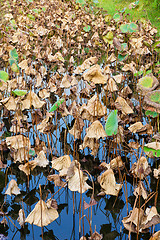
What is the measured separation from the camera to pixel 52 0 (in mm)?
6074

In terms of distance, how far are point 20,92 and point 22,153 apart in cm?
45

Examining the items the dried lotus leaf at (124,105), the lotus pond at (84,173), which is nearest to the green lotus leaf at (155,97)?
the lotus pond at (84,173)

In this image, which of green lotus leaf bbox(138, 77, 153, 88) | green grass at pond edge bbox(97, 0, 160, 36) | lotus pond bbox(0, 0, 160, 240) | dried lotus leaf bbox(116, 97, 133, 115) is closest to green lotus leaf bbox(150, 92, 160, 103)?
lotus pond bbox(0, 0, 160, 240)

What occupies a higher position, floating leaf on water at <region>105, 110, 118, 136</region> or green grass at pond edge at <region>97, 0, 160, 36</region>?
green grass at pond edge at <region>97, 0, 160, 36</region>

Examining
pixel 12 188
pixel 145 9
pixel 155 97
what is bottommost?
pixel 12 188

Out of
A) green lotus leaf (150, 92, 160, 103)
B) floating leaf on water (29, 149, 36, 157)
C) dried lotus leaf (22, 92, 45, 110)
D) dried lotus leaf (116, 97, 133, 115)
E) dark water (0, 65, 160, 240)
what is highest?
green lotus leaf (150, 92, 160, 103)

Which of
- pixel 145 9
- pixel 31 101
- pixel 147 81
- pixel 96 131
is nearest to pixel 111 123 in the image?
pixel 96 131

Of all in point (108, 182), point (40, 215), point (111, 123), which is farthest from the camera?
point (108, 182)

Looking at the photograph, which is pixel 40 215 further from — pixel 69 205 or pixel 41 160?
pixel 41 160

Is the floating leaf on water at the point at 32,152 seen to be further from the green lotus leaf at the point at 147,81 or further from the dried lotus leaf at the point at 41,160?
the green lotus leaf at the point at 147,81

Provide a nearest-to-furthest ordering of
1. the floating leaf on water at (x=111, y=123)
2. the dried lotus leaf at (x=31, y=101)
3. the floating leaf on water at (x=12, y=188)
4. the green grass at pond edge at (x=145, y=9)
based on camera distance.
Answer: the floating leaf on water at (x=111, y=123)
the floating leaf on water at (x=12, y=188)
the dried lotus leaf at (x=31, y=101)
the green grass at pond edge at (x=145, y=9)

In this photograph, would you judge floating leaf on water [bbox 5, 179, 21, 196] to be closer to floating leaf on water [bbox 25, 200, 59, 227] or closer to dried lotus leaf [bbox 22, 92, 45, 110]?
floating leaf on water [bbox 25, 200, 59, 227]

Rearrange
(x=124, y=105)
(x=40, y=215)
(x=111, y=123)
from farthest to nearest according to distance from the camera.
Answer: (x=124, y=105)
(x=111, y=123)
(x=40, y=215)

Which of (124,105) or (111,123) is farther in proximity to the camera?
(124,105)
